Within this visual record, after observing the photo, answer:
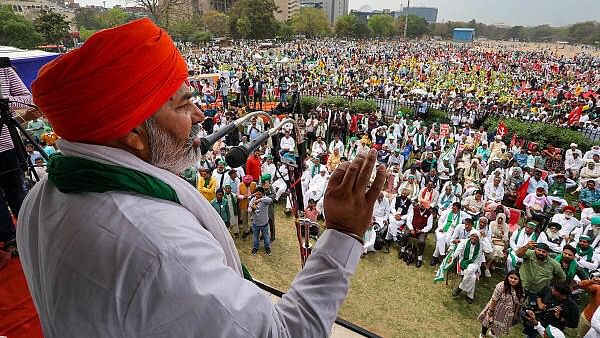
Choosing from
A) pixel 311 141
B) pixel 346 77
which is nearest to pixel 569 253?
pixel 311 141

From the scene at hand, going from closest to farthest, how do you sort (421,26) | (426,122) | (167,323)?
1. (167,323)
2. (426,122)
3. (421,26)

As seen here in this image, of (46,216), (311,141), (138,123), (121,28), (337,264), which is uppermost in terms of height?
(121,28)

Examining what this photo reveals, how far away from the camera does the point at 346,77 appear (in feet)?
75.0

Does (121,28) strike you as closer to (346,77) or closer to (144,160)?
(144,160)

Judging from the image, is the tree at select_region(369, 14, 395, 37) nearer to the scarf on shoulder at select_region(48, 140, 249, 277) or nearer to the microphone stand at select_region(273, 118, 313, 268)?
the microphone stand at select_region(273, 118, 313, 268)

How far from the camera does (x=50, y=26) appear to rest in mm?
28438

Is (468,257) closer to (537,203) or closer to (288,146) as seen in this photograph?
(537,203)

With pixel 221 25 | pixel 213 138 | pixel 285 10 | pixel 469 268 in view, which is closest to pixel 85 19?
pixel 221 25

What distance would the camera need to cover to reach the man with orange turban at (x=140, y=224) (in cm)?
64

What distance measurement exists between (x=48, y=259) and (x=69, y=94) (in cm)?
36

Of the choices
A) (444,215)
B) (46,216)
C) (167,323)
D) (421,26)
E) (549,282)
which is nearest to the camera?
(167,323)

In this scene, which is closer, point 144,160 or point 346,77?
point 144,160

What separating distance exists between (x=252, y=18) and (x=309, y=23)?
17869 millimetres

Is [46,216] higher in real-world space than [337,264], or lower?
higher
